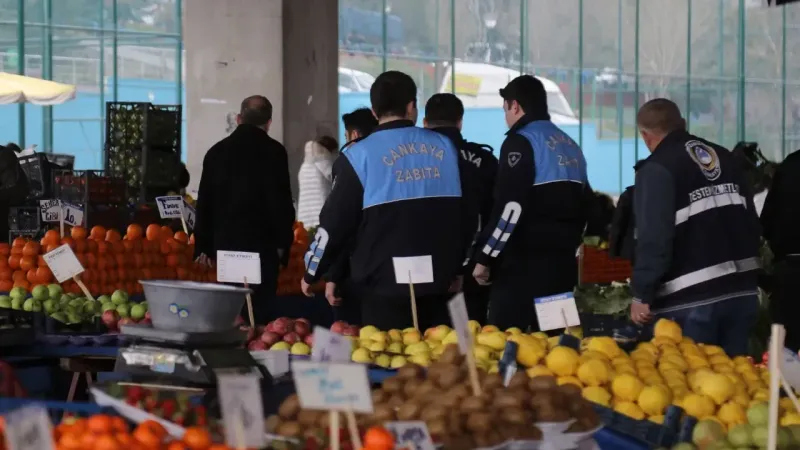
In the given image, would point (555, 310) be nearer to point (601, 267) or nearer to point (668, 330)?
point (668, 330)

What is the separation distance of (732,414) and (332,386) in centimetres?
153

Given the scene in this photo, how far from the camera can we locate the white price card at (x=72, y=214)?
7238 mm

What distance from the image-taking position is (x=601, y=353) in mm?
3916

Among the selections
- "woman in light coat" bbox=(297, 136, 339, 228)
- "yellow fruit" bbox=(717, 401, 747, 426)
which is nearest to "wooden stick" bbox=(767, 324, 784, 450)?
"yellow fruit" bbox=(717, 401, 747, 426)

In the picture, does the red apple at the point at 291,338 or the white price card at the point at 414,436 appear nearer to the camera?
the white price card at the point at 414,436

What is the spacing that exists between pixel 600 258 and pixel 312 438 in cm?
833

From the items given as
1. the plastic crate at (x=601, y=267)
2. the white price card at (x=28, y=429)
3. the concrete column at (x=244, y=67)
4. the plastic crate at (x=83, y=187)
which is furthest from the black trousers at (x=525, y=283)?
the concrete column at (x=244, y=67)

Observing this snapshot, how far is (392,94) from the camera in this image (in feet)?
15.6

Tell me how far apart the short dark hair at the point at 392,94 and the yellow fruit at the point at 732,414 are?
1.69m

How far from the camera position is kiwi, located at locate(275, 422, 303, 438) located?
2.85 metres

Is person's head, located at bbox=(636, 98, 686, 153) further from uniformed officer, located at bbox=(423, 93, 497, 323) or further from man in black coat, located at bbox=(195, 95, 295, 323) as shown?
man in black coat, located at bbox=(195, 95, 295, 323)

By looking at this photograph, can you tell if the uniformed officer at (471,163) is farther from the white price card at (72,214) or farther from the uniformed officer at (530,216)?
the white price card at (72,214)

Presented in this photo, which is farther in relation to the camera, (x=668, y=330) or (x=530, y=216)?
(x=530, y=216)

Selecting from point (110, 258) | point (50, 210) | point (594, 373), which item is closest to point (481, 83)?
point (50, 210)
